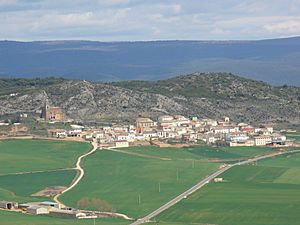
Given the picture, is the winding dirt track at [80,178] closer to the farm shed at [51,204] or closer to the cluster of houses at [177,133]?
the farm shed at [51,204]

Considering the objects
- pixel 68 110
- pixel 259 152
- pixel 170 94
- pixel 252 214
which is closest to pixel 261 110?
pixel 170 94

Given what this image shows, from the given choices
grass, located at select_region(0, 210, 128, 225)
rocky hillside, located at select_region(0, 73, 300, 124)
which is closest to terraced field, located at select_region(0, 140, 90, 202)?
grass, located at select_region(0, 210, 128, 225)

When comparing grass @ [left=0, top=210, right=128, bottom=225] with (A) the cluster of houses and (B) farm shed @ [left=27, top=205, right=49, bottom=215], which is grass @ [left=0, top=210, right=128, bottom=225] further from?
(A) the cluster of houses

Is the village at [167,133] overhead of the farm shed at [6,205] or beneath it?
overhead

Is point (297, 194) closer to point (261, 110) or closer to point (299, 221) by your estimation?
point (299, 221)

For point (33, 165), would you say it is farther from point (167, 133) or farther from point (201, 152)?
point (167, 133)

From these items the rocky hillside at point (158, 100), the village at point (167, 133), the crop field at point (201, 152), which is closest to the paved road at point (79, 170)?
the village at point (167, 133)

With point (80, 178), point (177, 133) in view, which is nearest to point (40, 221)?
point (80, 178)
